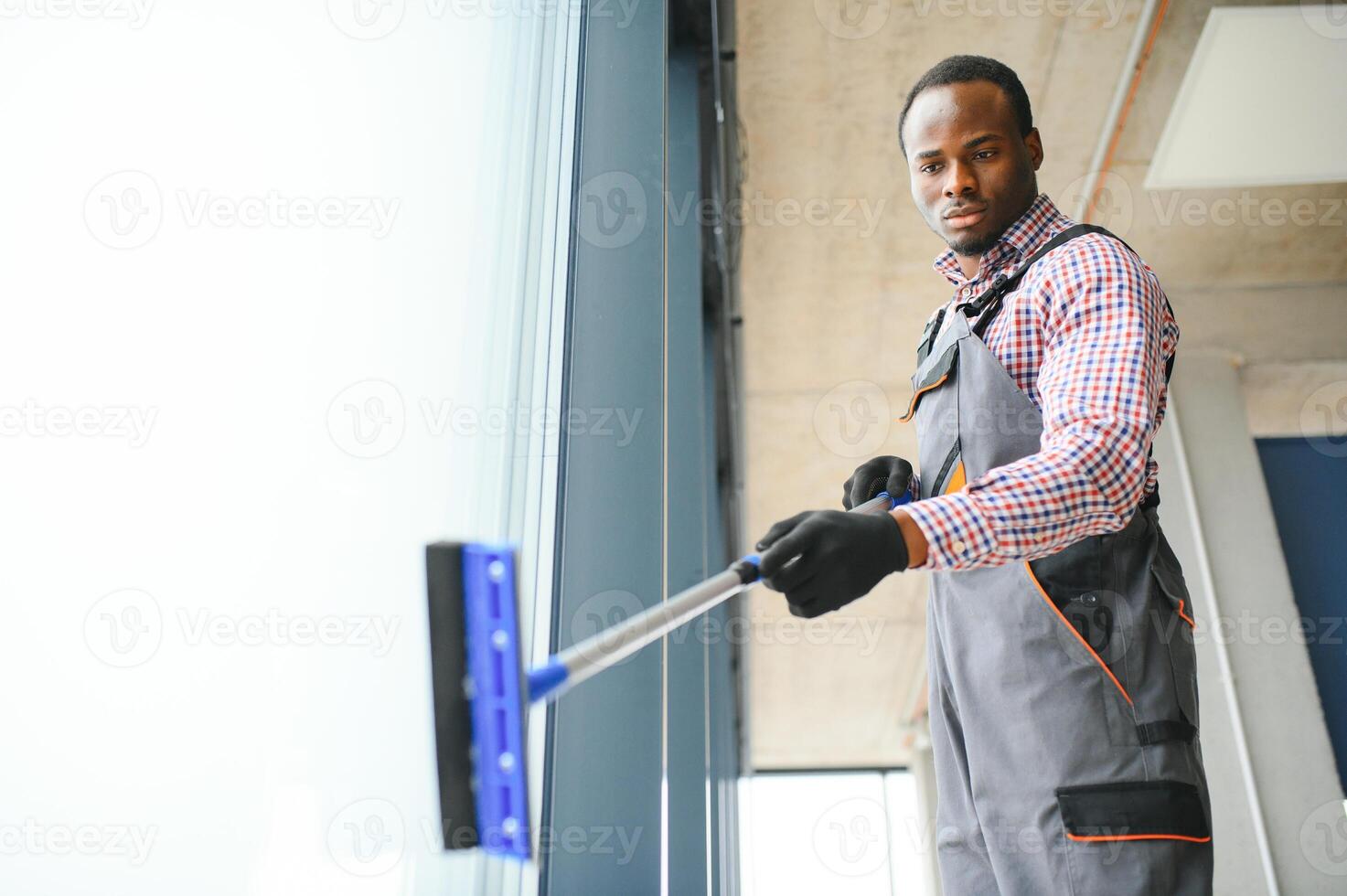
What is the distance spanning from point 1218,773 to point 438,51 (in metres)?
4.34

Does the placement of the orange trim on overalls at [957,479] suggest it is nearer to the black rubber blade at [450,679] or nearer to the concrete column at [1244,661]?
the black rubber blade at [450,679]

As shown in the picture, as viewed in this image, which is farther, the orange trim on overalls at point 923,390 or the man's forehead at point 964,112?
the man's forehead at point 964,112

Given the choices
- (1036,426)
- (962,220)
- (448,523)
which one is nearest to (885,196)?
(962,220)

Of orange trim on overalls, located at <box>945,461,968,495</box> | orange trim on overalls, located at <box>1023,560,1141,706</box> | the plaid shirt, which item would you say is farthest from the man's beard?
orange trim on overalls, located at <box>1023,560,1141,706</box>

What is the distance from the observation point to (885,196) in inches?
177

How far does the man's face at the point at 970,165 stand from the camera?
1.43 meters

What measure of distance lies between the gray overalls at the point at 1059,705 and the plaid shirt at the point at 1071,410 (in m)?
0.05

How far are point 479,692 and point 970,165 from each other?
1.08m

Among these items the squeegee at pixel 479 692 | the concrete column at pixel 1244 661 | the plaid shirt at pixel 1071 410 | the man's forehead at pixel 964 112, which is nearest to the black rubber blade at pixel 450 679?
the squeegee at pixel 479 692

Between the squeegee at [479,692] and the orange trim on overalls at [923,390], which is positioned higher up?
the orange trim on overalls at [923,390]

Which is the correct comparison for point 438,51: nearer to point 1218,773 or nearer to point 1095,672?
point 1095,672

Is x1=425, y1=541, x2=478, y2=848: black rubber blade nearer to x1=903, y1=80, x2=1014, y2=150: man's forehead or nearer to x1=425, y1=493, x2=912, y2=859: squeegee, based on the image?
x1=425, y1=493, x2=912, y2=859: squeegee

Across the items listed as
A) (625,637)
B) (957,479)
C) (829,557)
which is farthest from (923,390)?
(625,637)

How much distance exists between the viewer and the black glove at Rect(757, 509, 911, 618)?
920 millimetres
